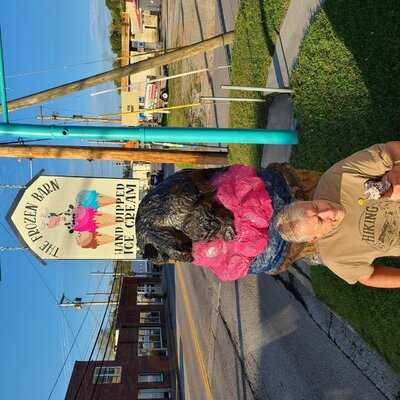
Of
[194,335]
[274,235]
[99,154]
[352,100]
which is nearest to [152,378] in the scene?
[194,335]

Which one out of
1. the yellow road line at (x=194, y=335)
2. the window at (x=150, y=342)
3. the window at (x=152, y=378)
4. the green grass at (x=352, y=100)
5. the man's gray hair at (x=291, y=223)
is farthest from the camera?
the window at (x=150, y=342)

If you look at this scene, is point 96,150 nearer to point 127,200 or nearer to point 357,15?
point 127,200

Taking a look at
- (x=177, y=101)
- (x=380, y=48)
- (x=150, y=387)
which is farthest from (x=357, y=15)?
(x=150, y=387)

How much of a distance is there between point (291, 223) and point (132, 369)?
21009mm

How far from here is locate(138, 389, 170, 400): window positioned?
800 inches

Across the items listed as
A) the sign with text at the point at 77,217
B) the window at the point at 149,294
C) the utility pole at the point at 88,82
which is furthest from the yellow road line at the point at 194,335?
the window at the point at 149,294

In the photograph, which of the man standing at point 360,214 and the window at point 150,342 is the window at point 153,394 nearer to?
the window at point 150,342

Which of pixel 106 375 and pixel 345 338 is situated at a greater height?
pixel 345 338

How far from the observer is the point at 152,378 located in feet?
69.6

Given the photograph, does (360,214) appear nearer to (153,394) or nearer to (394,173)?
(394,173)

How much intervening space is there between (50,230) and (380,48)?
13.4 ft

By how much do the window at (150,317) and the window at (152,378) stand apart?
5709 mm

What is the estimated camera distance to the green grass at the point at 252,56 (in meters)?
7.47

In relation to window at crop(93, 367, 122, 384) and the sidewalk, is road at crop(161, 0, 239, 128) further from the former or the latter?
window at crop(93, 367, 122, 384)
